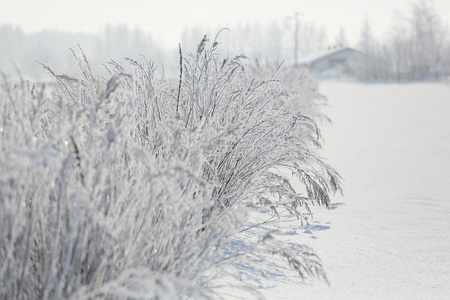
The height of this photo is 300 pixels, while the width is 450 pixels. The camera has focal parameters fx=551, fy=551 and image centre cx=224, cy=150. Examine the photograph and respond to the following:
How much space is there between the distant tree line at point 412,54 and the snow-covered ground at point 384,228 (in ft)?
131

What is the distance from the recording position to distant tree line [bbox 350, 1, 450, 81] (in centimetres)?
4825

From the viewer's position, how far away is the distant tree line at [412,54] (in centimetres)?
4825

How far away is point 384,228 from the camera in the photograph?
4.33 m

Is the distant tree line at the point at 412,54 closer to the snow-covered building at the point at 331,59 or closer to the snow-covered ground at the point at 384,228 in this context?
the snow-covered building at the point at 331,59

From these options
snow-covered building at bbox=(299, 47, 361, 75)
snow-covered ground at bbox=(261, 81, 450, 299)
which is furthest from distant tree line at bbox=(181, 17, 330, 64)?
snow-covered ground at bbox=(261, 81, 450, 299)

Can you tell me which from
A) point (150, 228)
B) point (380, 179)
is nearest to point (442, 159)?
point (380, 179)

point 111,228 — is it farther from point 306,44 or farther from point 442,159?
point 306,44

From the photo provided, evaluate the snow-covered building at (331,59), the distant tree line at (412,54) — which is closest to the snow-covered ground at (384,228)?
the distant tree line at (412,54)

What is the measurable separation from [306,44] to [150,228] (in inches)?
5459

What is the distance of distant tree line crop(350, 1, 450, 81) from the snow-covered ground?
3981cm

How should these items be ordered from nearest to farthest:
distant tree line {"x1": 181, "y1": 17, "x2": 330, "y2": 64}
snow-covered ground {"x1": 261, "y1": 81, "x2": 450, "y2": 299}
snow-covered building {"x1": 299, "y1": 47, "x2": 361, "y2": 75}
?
snow-covered ground {"x1": 261, "y1": 81, "x2": 450, "y2": 299}, snow-covered building {"x1": 299, "y1": 47, "x2": 361, "y2": 75}, distant tree line {"x1": 181, "y1": 17, "x2": 330, "y2": 64}

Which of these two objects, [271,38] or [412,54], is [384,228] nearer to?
[412,54]

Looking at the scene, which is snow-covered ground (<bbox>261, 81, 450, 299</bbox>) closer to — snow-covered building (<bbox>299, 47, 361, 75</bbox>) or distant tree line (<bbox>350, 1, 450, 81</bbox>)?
distant tree line (<bbox>350, 1, 450, 81</bbox>)

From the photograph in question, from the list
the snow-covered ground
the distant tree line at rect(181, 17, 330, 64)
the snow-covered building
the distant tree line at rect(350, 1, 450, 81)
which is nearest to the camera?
the snow-covered ground
